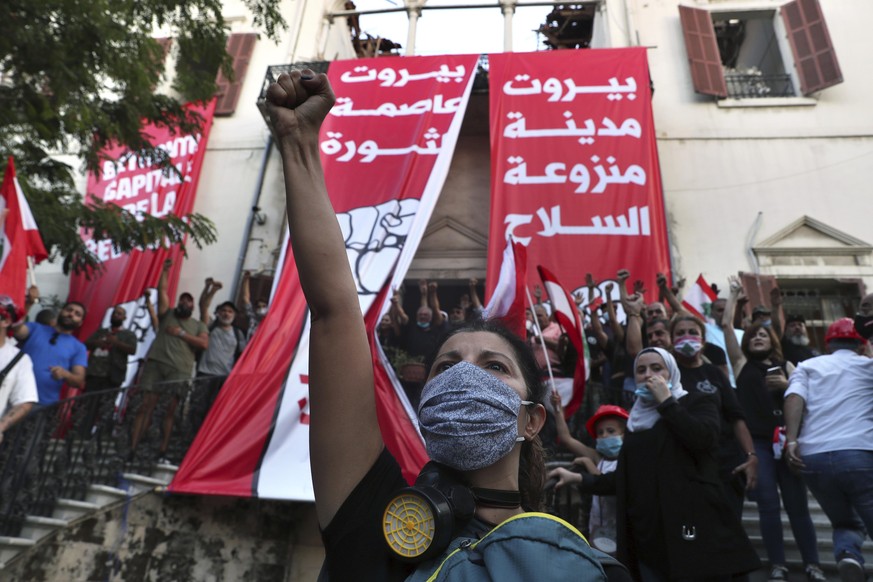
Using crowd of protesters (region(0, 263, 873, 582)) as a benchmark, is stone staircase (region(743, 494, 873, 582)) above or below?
below

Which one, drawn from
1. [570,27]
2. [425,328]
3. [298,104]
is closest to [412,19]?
[570,27]

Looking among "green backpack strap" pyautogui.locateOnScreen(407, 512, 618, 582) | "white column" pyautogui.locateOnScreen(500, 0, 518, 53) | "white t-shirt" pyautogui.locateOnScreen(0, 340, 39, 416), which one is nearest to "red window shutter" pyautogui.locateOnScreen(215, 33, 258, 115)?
"white column" pyautogui.locateOnScreen(500, 0, 518, 53)

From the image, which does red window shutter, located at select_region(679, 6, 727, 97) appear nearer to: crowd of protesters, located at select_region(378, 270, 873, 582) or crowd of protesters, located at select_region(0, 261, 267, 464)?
crowd of protesters, located at select_region(378, 270, 873, 582)

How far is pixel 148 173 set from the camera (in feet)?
37.6

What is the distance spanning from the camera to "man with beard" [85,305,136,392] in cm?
677

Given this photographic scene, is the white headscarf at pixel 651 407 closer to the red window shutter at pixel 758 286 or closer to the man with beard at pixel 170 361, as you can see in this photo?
the man with beard at pixel 170 361

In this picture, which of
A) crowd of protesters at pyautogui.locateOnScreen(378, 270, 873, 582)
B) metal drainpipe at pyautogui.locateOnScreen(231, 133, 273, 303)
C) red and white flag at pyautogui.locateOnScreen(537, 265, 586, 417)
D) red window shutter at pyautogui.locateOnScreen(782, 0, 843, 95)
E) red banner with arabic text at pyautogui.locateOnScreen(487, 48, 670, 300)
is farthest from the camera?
red window shutter at pyautogui.locateOnScreen(782, 0, 843, 95)

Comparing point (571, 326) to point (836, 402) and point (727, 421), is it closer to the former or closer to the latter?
point (727, 421)

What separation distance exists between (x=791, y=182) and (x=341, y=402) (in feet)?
37.5

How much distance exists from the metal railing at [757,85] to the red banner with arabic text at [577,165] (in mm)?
3215

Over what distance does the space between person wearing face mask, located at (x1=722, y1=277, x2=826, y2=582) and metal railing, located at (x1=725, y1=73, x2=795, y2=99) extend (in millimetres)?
8274

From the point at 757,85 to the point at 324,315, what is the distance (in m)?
13.1

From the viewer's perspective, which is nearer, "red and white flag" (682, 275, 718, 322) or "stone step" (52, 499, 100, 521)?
"stone step" (52, 499, 100, 521)

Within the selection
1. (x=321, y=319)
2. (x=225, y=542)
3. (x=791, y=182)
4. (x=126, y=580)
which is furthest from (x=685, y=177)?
(x=321, y=319)
